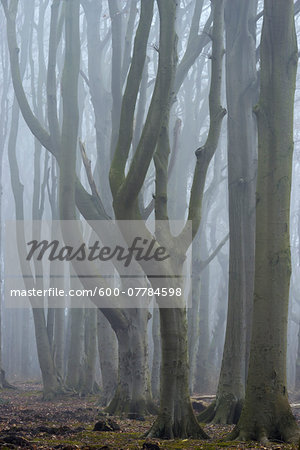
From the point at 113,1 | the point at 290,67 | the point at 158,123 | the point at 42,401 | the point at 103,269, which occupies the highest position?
the point at 113,1

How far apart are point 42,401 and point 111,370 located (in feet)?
5.60

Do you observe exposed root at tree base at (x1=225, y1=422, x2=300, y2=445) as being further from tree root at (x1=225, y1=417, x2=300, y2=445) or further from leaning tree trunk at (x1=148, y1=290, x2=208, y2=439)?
leaning tree trunk at (x1=148, y1=290, x2=208, y2=439)

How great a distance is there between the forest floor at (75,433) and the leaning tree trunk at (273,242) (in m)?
0.36

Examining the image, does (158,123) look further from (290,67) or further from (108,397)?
(108,397)

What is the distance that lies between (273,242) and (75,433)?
3.04 metres

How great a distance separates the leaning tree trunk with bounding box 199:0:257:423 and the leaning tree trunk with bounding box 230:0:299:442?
253 cm

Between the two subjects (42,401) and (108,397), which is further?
(42,401)

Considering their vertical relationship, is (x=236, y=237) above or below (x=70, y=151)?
below

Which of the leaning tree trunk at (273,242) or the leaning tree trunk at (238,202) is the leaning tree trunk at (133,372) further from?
the leaning tree trunk at (273,242)

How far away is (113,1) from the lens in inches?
505

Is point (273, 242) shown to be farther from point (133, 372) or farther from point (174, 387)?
point (133, 372)

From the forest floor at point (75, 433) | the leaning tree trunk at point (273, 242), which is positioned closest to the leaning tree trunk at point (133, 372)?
the forest floor at point (75, 433)

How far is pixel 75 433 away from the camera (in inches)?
282

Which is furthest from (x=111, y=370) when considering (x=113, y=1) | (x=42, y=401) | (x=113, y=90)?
A: (x=113, y=1)
